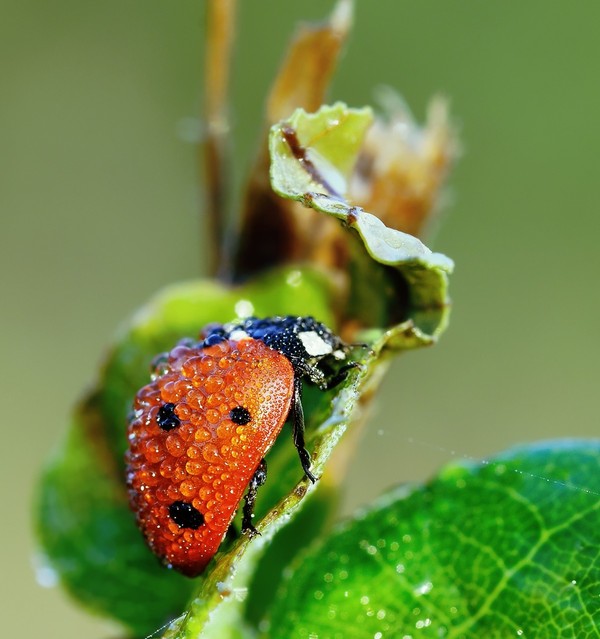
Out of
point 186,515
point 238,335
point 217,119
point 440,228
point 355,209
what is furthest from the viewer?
point 440,228

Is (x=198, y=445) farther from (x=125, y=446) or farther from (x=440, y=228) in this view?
(x=440, y=228)

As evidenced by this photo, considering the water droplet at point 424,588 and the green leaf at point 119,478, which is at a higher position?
the green leaf at point 119,478

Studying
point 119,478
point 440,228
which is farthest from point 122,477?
point 440,228

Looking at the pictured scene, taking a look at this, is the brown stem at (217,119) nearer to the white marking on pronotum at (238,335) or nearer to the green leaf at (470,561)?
the white marking on pronotum at (238,335)

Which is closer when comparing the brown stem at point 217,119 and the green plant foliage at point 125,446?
the green plant foliage at point 125,446

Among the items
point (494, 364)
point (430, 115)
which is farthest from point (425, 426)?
point (430, 115)

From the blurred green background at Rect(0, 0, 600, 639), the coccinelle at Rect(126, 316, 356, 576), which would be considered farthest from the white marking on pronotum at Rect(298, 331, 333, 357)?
the blurred green background at Rect(0, 0, 600, 639)

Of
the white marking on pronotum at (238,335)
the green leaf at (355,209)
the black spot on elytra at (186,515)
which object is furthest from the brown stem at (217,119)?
the black spot on elytra at (186,515)
